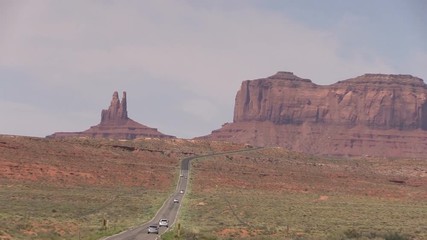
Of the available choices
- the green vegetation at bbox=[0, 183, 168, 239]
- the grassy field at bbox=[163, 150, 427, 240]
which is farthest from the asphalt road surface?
the grassy field at bbox=[163, 150, 427, 240]

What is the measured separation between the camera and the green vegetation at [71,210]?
51744mm

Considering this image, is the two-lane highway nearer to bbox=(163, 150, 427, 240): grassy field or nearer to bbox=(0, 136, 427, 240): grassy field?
bbox=(0, 136, 427, 240): grassy field

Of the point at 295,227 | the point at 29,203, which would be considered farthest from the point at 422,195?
the point at 29,203

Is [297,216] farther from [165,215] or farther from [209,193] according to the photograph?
[209,193]

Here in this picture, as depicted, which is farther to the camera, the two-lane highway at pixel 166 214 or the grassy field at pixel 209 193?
the grassy field at pixel 209 193

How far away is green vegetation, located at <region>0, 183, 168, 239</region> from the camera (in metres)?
51.7

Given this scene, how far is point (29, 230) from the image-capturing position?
166ft

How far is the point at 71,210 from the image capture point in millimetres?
69625

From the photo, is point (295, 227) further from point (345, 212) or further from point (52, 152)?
point (52, 152)

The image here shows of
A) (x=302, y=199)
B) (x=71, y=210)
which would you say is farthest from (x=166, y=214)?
(x=302, y=199)

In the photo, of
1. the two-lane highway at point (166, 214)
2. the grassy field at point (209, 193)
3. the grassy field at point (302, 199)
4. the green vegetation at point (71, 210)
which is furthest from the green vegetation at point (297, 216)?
the green vegetation at point (71, 210)

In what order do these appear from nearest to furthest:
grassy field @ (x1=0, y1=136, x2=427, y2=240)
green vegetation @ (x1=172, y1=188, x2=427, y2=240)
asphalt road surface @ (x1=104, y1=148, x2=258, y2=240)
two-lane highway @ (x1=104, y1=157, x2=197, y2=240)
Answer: asphalt road surface @ (x1=104, y1=148, x2=258, y2=240) < two-lane highway @ (x1=104, y1=157, x2=197, y2=240) < green vegetation @ (x1=172, y1=188, x2=427, y2=240) < grassy field @ (x1=0, y1=136, x2=427, y2=240)

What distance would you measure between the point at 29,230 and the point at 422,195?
72697 mm

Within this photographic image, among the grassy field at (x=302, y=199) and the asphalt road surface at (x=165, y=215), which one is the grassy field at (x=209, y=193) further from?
the asphalt road surface at (x=165, y=215)
